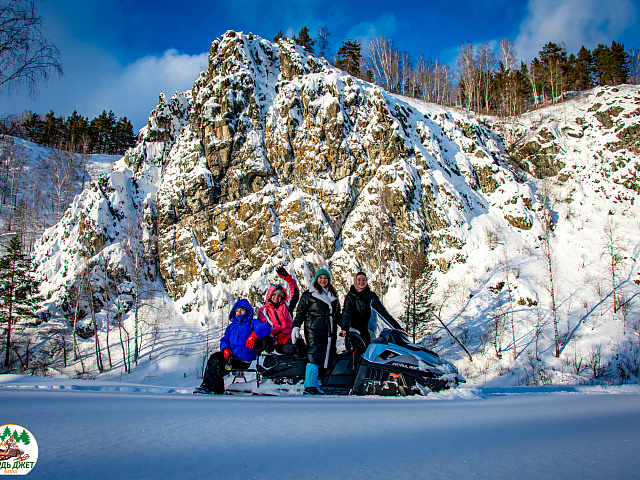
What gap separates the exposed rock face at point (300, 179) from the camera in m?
28.0

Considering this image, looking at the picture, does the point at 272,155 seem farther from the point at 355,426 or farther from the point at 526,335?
the point at 355,426

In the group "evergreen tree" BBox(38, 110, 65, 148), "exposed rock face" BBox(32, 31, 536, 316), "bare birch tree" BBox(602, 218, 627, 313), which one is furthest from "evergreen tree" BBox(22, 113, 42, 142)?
"bare birch tree" BBox(602, 218, 627, 313)

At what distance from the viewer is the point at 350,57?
190 ft

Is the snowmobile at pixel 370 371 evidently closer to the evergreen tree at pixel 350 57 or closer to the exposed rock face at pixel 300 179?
the exposed rock face at pixel 300 179

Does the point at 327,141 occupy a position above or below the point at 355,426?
above

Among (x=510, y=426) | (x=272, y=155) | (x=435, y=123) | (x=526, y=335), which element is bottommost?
(x=526, y=335)

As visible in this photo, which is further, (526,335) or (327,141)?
(327,141)

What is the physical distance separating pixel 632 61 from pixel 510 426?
7846cm

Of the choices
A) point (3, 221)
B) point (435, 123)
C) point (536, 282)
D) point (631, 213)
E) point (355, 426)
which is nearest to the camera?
point (355, 426)

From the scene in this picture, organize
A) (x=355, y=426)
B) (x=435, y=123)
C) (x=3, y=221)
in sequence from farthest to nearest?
(x=3, y=221) → (x=435, y=123) → (x=355, y=426)

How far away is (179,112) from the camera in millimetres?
36375

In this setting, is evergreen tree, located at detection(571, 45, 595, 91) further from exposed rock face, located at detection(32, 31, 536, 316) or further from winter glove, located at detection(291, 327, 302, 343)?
winter glove, located at detection(291, 327, 302, 343)

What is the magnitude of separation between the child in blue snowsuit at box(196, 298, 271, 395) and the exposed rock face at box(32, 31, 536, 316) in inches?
845

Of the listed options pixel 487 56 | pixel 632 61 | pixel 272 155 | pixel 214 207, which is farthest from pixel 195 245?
pixel 632 61
